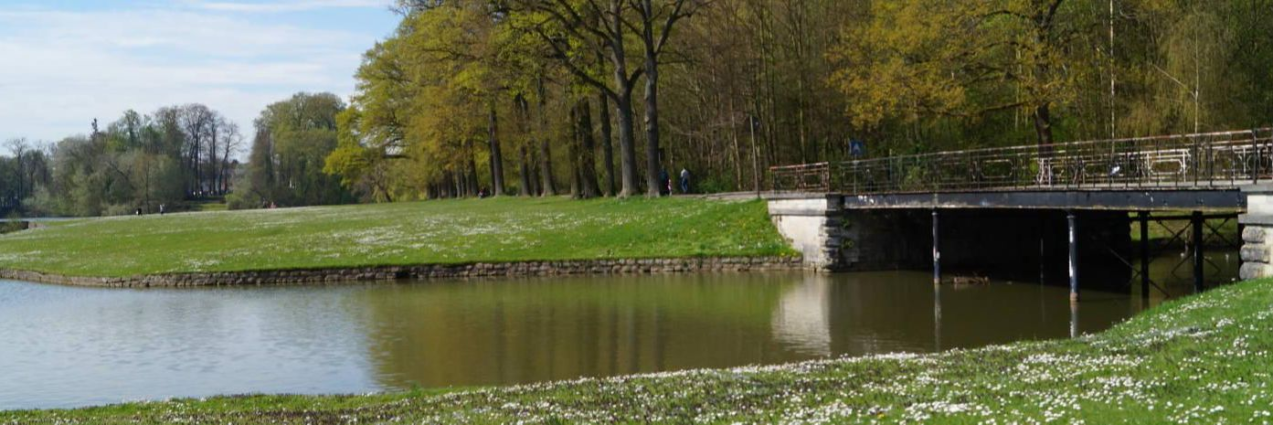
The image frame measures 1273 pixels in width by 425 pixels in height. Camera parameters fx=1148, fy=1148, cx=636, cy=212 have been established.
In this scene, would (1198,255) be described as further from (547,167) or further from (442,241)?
(547,167)

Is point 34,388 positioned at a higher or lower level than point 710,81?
lower

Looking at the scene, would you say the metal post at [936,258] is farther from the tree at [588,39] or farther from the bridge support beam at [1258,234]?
the tree at [588,39]

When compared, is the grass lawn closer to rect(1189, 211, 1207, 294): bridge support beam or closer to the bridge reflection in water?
the bridge reflection in water

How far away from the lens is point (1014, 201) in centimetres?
2842

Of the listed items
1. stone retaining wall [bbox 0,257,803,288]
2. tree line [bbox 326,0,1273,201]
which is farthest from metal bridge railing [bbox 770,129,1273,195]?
tree line [bbox 326,0,1273,201]

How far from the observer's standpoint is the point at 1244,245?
70.2ft

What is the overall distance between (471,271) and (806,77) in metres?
20.9

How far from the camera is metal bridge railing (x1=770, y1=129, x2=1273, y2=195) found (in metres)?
24.0

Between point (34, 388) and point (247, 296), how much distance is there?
50.9 ft

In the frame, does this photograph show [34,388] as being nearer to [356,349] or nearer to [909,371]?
[356,349]

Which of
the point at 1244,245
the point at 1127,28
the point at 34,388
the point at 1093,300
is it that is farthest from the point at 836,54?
the point at 34,388

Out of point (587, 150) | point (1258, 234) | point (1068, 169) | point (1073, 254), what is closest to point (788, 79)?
point (587, 150)

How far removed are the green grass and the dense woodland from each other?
2495 cm

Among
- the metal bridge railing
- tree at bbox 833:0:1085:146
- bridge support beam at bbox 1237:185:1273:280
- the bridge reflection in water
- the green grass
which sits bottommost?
the bridge reflection in water
